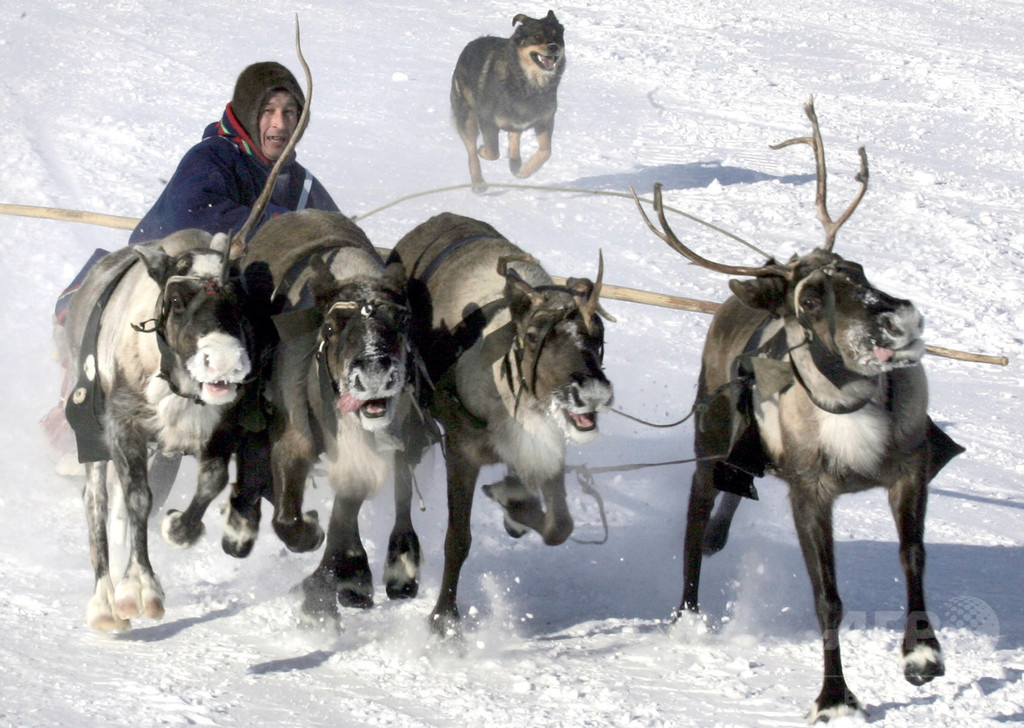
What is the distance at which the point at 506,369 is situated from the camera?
17.2 ft

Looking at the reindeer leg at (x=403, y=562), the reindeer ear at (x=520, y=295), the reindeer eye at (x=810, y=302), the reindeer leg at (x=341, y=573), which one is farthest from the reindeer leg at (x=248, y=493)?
the reindeer eye at (x=810, y=302)

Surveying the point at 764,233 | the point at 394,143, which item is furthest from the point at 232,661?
the point at 394,143

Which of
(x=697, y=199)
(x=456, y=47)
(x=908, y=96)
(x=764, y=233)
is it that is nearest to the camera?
(x=764, y=233)

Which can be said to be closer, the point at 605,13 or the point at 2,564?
the point at 2,564

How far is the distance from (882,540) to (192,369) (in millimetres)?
3755

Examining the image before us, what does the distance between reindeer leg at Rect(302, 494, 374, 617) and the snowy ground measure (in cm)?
14

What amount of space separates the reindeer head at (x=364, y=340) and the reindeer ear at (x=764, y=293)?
123 cm

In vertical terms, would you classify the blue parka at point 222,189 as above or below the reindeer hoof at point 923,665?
above

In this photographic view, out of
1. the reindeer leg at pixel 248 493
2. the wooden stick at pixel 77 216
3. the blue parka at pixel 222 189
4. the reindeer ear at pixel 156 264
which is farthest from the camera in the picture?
the wooden stick at pixel 77 216

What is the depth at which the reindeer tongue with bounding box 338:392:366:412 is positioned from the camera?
15.8 feet

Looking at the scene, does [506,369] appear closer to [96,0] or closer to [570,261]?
[570,261]

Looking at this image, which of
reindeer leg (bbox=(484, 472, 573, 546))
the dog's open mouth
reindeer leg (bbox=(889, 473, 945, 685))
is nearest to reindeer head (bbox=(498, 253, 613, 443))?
reindeer leg (bbox=(484, 472, 573, 546))

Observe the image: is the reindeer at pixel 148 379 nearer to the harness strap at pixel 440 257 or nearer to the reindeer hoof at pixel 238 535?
the reindeer hoof at pixel 238 535

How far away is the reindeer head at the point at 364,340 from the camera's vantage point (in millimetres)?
4734
